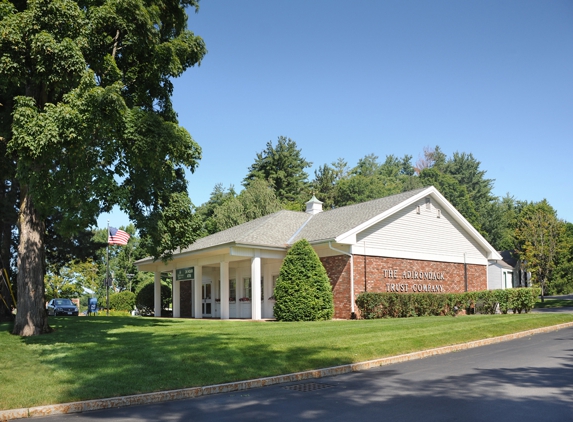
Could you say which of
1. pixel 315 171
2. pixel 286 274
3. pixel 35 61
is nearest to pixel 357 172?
pixel 315 171

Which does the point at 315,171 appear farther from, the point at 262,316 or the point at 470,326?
the point at 470,326

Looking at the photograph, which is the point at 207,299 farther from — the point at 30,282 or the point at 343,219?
the point at 30,282

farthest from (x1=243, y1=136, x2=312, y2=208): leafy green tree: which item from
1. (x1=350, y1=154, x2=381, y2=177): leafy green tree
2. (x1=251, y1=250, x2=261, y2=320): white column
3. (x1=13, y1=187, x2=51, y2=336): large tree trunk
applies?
(x1=13, y1=187, x2=51, y2=336): large tree trunk

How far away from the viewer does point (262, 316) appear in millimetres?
26828

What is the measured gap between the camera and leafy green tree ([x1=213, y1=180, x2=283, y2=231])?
4772 centimetres

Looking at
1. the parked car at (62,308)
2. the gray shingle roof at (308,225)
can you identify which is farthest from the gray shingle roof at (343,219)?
the parked car at (62,308)

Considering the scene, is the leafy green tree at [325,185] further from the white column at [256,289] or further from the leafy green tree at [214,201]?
the white column at [256,289]

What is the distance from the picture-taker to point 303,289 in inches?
864

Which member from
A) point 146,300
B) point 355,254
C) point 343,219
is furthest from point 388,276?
point 146,300

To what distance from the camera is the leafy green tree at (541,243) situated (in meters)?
48.1

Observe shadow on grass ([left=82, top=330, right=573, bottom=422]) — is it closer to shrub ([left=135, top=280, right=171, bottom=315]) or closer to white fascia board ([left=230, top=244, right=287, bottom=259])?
white fascia board ([left=230, top=244, right=287, bottom=259])

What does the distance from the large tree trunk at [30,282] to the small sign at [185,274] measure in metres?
13.0

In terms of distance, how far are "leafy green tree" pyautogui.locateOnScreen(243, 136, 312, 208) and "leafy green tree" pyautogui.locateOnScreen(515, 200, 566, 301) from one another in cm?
2361

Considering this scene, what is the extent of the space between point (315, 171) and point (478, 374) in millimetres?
61611
